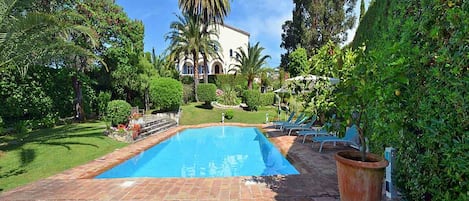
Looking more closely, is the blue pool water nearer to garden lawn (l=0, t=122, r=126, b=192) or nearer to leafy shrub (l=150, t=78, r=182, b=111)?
garden lawn (l=0, t=122, r=126, b=192)

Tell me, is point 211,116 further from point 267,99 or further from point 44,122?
point 44,122

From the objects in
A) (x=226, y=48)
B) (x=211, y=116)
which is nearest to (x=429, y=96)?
(x=211, y=116)

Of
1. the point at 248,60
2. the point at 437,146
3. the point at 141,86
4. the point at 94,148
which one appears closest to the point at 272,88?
the point at 248,60

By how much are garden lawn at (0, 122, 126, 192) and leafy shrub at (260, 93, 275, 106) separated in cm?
1522

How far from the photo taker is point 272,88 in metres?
30.7

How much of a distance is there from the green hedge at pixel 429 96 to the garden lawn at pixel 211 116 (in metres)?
16.3

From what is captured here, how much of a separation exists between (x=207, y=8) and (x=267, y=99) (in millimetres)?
10589

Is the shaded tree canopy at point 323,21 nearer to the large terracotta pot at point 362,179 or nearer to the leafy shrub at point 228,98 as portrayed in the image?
the leafy shrub at point 228,98

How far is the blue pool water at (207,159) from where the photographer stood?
322 inches

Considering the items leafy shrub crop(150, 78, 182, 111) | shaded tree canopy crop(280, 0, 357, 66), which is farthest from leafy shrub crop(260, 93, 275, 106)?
leafy shrub crop(150, 78, 182, 111)

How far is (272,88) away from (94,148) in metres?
23.4

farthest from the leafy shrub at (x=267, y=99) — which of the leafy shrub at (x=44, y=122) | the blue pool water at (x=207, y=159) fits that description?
the leafy shrub at (x=44, y=122)

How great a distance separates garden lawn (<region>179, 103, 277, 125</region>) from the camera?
1994 cm

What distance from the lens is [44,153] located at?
8.66 meters
